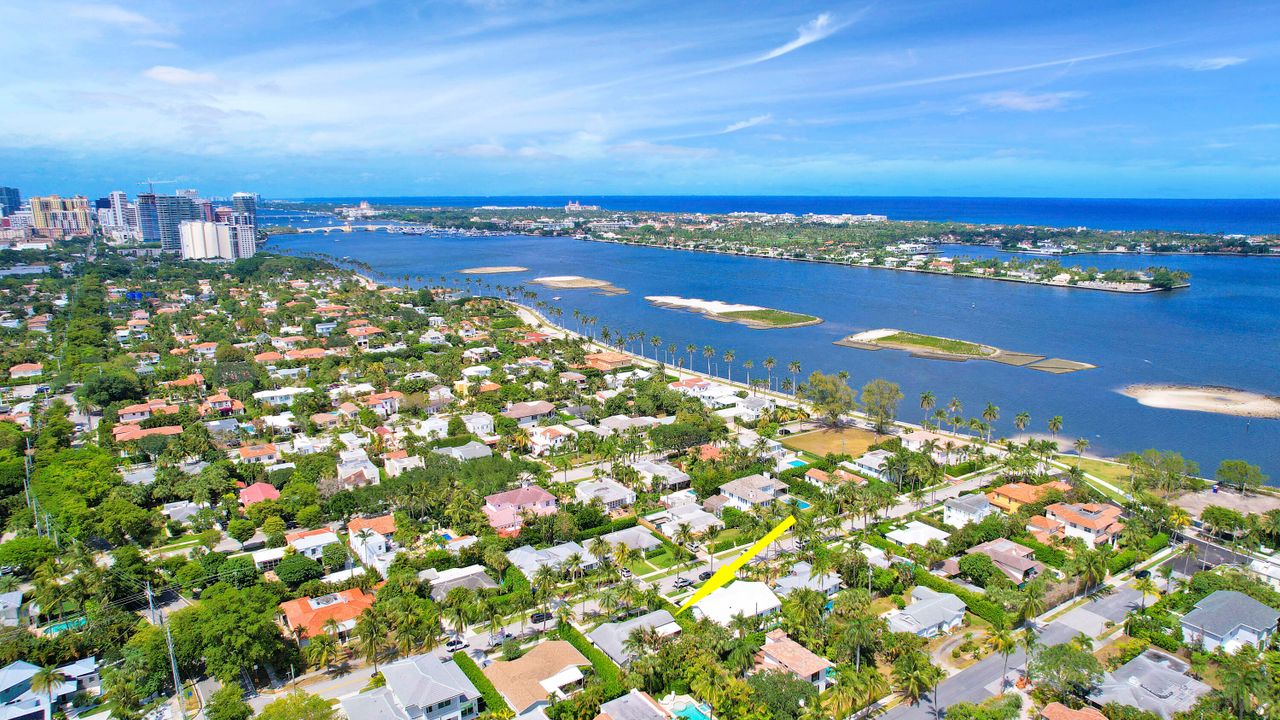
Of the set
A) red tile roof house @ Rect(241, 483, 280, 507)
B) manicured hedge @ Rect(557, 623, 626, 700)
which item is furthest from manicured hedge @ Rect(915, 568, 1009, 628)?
red tile roof house @ Rect(241, 483, 280, 507)

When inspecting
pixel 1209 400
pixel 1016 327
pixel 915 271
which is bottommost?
pixel 1209 400

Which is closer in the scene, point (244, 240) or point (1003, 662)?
point (1003, 662)

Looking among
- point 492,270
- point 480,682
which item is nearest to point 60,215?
point 492,270

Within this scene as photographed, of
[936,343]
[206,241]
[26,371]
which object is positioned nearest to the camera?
[26,371]

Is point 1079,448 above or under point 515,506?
above

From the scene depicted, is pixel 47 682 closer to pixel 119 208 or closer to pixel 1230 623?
pixel 1230 623

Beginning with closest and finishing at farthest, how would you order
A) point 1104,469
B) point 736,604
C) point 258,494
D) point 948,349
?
point 736,604 < point 258,494 < point 1104,469 < point 948,349

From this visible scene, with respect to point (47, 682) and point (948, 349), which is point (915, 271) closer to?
point (948, 349)

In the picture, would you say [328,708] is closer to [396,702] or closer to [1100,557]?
[396,702]
